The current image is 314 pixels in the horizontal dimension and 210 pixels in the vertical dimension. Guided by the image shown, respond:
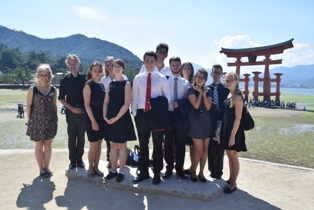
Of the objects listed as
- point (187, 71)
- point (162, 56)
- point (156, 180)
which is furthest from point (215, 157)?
point (162, 56)

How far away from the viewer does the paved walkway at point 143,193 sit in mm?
3256

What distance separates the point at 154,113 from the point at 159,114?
7 centimetres

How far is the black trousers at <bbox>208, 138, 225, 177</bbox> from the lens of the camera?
4066mm

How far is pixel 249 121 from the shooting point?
356 cm

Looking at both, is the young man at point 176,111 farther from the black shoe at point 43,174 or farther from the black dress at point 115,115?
the black shoe at point 43,174

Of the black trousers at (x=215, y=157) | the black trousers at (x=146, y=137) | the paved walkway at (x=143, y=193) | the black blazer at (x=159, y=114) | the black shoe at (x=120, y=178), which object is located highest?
the black blazer at (x=159, y=114)

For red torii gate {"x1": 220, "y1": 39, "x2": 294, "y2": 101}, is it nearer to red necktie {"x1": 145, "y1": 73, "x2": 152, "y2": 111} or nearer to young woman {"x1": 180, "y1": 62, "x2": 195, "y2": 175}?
young woman {"x1": 180, "y1": 62, "x2": 195, "y2": 175}

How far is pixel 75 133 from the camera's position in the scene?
4.29 meters

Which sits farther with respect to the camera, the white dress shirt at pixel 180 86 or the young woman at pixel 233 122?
the white dress shirt at pixel 180 86

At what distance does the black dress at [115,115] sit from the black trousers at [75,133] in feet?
2.71

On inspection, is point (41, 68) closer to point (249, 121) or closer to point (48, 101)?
point (48, 101)

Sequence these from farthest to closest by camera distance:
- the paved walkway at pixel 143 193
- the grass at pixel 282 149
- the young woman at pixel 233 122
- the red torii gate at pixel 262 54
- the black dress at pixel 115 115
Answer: the red torii gate at pixel 262 54 → the grass at pixel 282 149 → the black dress at pixel 115 115 → the young woman at pixel 233 122 → the paved walkway at pixel 143 193

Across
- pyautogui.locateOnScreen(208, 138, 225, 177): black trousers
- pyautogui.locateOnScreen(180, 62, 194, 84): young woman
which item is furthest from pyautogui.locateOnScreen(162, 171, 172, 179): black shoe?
pyautogui.locateOnScreen(180, 62, 194, 84): young woman

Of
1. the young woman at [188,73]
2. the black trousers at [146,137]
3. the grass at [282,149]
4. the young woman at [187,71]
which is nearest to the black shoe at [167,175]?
the black trousers at [146,137]
